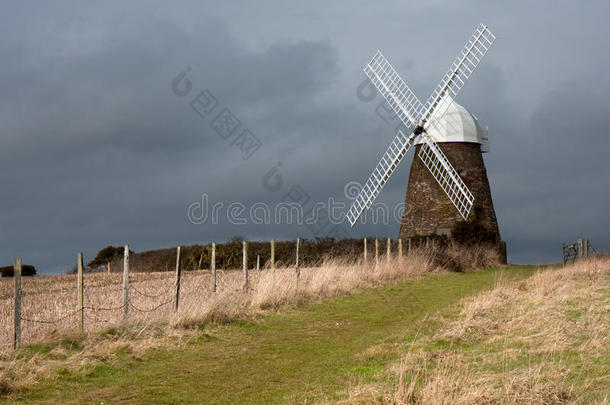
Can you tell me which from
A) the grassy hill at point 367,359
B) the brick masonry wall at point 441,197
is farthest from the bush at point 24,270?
the grassy hill at point 367,359

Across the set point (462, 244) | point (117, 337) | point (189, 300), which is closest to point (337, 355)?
point (117, 337)

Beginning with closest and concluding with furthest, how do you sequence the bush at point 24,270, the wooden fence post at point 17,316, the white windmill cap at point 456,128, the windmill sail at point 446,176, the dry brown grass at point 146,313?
the dry brown grass at point 146,313
the wooden fence post at point 17,316
the windmill sail at point 446,176
the white windmill cap at point 456,128
the bush at point 24,270

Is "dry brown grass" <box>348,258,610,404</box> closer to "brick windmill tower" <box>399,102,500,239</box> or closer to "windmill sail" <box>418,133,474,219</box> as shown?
"windmill sail" <box>418,133,474,219</box>

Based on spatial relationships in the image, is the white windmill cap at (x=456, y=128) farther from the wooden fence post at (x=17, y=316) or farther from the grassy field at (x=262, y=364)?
the wooden fence post at (x=17, y=316)

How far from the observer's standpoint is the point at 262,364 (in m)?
11.2

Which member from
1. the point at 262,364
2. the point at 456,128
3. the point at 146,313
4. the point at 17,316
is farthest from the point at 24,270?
the point at 262,364

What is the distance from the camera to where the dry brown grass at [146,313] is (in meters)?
11.1

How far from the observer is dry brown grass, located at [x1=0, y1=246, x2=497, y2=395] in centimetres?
1110

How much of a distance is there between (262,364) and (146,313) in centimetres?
459

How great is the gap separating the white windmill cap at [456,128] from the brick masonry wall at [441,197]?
1.09 feet

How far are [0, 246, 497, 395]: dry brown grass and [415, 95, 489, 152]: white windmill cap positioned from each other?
11.8 meters

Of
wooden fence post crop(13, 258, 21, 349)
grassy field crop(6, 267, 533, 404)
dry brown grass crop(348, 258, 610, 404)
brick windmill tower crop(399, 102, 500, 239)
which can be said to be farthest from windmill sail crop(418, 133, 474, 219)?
wooden fence post crop(13, 258, 21, 349)

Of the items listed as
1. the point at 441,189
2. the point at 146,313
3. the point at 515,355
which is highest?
the point at 441,189

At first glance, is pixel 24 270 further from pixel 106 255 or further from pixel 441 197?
pixel 441 197
